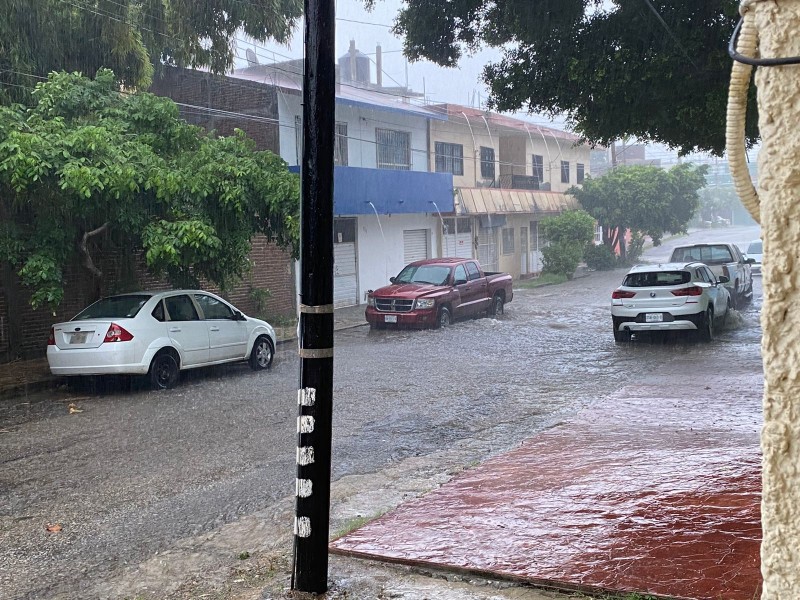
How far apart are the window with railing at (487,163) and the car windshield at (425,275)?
16317 millimetres

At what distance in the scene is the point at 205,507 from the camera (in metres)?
6.86

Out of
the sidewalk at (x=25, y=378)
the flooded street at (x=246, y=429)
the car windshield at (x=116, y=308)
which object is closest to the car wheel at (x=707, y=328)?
the flooded street at (x=246, y=429)

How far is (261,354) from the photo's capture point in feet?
48.7

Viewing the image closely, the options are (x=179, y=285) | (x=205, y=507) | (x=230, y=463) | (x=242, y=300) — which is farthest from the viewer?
(x=242, y=300)

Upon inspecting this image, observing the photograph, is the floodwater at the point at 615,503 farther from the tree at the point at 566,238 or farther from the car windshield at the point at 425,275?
the tree at the point at 566,238

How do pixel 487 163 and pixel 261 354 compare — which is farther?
pixel 487 163

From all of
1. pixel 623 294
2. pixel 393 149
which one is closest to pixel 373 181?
pixel 393 149

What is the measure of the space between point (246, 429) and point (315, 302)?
209 inches

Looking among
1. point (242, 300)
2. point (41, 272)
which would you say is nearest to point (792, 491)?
point (41, 272)

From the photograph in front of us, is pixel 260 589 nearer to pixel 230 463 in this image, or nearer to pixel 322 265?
pixel 322 265

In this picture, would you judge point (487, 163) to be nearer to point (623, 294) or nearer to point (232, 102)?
point (232, 102)

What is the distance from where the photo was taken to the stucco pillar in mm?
2264

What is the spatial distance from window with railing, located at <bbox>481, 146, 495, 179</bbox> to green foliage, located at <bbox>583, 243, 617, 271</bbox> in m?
7.89

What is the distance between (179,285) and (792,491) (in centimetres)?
1477
